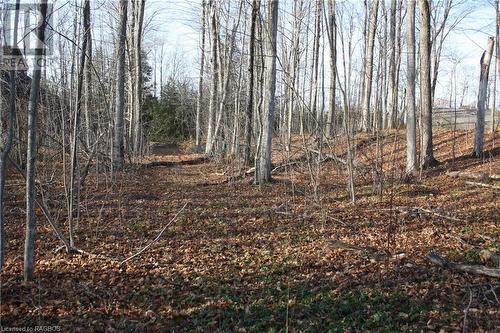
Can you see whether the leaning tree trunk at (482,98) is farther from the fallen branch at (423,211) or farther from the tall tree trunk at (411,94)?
the fallen branch at (423,211)

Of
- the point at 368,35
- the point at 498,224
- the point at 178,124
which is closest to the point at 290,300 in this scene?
the point at 498,224

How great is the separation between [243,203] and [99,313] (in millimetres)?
4421

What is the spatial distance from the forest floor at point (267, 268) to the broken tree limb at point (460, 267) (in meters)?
0.07

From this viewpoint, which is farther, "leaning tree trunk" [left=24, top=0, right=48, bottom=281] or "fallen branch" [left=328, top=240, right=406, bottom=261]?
"fallen branch" [left=328, top=240, right=406, bottom=261]

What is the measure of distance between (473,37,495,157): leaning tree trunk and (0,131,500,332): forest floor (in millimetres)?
4098

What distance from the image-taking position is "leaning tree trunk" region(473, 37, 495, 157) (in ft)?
36.5

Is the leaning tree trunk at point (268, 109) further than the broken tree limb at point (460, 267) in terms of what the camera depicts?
Yes

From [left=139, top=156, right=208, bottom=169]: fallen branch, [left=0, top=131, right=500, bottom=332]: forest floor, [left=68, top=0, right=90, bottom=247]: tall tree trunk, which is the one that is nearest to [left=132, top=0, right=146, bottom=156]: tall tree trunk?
[left=139, top=156, right=208, bottom=169]: fallen branch

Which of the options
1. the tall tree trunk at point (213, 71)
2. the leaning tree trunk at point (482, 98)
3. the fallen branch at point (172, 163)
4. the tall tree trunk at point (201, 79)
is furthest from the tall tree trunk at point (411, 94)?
the tall tree trunk at point (201, 79)

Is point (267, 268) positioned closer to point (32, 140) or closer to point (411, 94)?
point (32, 140)

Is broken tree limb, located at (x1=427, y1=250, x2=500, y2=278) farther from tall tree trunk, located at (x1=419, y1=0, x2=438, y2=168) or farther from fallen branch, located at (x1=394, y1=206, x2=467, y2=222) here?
tall tree trunk, located at (x1=419, y1=0, x2=438, y2=168)

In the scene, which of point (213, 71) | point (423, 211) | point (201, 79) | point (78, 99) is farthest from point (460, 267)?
point (201, 79)

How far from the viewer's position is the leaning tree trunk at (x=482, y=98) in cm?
1112

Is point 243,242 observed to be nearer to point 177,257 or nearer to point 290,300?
point 177,257
